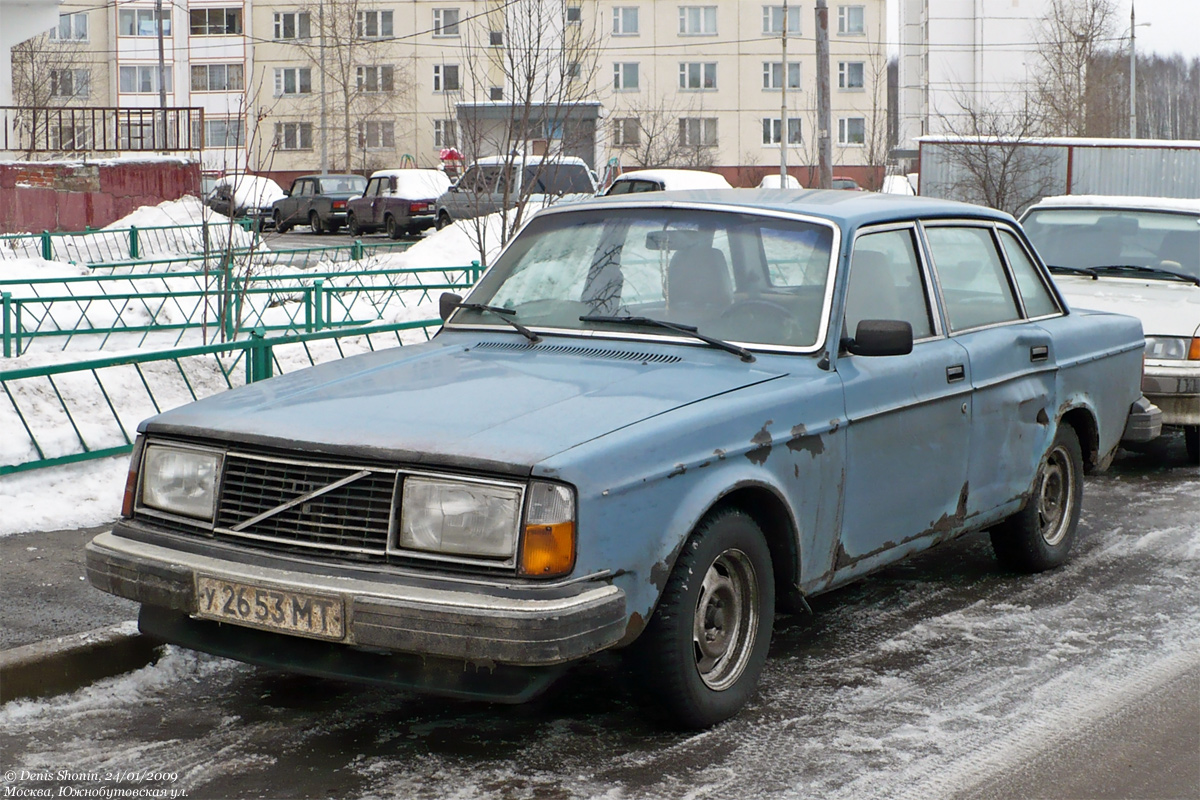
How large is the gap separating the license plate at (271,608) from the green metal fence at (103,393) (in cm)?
352

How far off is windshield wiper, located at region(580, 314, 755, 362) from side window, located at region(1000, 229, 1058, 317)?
195 centimetres

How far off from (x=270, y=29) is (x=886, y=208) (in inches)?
2589

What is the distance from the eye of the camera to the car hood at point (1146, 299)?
8.35 metres

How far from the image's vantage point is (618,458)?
3.64 m

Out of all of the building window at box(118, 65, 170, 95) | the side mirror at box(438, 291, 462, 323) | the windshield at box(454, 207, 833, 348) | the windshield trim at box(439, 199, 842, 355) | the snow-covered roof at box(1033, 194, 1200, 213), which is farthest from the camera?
the building window at box(118, 65, 170, 95)

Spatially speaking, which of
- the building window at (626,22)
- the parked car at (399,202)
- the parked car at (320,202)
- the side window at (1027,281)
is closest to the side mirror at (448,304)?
the side window at (1027,281)

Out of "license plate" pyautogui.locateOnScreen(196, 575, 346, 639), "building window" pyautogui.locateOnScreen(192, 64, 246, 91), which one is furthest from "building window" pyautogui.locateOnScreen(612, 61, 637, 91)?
"license plate" pyautogui.locateOnScreen(196, 575, 346, 639)

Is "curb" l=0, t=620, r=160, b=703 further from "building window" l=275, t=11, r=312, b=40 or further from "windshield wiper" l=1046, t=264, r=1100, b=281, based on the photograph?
"building window" l=275, t=11, r=312, b=40

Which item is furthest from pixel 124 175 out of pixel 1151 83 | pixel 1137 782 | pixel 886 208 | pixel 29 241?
pixel 1151 83

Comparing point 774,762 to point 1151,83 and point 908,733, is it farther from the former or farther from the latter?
point 1151,83

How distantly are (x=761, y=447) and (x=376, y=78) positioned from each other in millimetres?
62813

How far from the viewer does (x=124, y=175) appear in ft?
92.6

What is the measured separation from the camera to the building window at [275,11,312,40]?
6562 cm

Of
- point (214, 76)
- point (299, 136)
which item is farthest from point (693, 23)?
point (214, 76)
